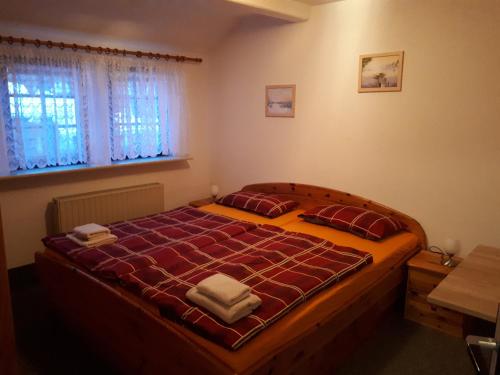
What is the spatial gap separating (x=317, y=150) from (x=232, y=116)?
113 cm

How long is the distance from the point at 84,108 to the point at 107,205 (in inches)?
34.6

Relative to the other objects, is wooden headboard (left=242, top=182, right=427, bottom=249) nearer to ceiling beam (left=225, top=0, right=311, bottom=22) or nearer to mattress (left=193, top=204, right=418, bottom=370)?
mattress (left=193, top=204, right=418, bottom=370)

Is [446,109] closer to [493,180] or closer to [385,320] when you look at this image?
[493,180]

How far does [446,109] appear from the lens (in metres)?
2.79

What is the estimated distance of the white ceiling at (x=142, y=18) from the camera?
9.78ft

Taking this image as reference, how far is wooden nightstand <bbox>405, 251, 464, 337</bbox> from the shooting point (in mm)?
2572

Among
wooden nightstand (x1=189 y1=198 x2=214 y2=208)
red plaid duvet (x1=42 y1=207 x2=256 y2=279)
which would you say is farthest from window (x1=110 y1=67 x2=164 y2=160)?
red plaid duvet (x1=42 y1=207 x2=256 y2=279)

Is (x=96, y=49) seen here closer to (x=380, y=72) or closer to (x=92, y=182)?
(x=92, y=182)

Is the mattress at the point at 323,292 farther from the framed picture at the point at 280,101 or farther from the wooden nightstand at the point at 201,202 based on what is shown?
the framed picture at the point at 280,101

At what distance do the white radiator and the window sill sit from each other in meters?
0.22

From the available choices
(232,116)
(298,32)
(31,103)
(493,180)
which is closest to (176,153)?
(232,116)

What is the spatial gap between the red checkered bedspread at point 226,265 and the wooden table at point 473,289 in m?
0.54

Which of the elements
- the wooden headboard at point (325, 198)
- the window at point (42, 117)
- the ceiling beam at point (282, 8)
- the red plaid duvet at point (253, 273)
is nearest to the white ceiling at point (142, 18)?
the ceiling beam at point (282, 8)

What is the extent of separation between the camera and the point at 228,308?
1.73 metres
